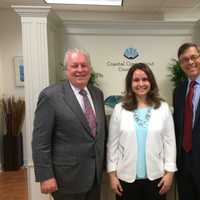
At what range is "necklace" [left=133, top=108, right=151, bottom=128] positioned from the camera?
68.6 inches

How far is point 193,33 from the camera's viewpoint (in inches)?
132

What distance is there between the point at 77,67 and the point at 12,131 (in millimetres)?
3339

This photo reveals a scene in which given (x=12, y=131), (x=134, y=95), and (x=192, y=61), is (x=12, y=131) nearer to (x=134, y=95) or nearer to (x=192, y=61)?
(x=134, y=95)

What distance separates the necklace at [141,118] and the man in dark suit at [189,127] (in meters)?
0.29

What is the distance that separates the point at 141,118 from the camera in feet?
5.78

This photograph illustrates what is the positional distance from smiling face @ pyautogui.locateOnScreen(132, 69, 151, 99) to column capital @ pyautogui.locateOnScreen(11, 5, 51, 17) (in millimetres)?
1017

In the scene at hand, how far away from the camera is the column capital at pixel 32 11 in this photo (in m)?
2.29

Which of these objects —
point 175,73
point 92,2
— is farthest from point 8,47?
point 175,73

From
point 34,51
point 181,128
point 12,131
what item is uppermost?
point 34,51

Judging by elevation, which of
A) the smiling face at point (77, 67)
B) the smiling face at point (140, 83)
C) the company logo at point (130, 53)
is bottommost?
the smiling face at point (140, 83)

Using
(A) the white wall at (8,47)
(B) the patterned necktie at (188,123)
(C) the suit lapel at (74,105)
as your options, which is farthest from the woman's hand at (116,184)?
(A) the white wall at (8,47)

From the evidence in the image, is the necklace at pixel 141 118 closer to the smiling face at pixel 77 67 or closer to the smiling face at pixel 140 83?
the smiling face at pixel 140 83

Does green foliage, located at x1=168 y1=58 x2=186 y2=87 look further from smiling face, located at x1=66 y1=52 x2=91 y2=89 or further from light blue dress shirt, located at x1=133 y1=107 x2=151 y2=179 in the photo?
smiling face, located at x1=66 y1=52 x2=91 y2=89

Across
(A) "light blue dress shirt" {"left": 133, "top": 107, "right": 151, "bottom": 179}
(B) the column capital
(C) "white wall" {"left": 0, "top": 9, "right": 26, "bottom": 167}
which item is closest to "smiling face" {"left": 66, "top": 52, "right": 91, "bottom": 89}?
(A) "light blue dress shirt" {"left": 133, "top": 107, "right": 151, "bottom": 179}
